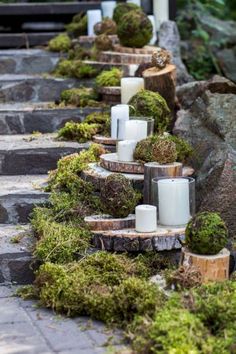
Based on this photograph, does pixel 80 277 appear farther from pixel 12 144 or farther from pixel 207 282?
pixel 12 144

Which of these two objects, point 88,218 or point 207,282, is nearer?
point 207,282

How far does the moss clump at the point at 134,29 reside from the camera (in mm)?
7719

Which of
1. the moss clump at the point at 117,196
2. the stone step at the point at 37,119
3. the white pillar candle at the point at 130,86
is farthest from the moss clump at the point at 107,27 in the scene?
the moss clump at the point at 117,196

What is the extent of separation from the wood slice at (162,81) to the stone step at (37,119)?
1.96ft

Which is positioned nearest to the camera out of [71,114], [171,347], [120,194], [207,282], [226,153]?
[171,347]

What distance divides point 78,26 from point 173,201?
3.75 metres

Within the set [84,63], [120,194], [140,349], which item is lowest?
[140,349]

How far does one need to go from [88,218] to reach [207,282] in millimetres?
947

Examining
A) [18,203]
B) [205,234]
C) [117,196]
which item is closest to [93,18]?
[18,203]

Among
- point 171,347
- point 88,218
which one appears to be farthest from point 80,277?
point 171,347

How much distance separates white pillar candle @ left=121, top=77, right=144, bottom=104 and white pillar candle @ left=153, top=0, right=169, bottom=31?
220 cm

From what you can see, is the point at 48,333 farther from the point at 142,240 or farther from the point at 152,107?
the point at 152,107

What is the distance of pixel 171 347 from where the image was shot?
4.27 m

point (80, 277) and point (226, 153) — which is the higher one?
point (226, 153)
